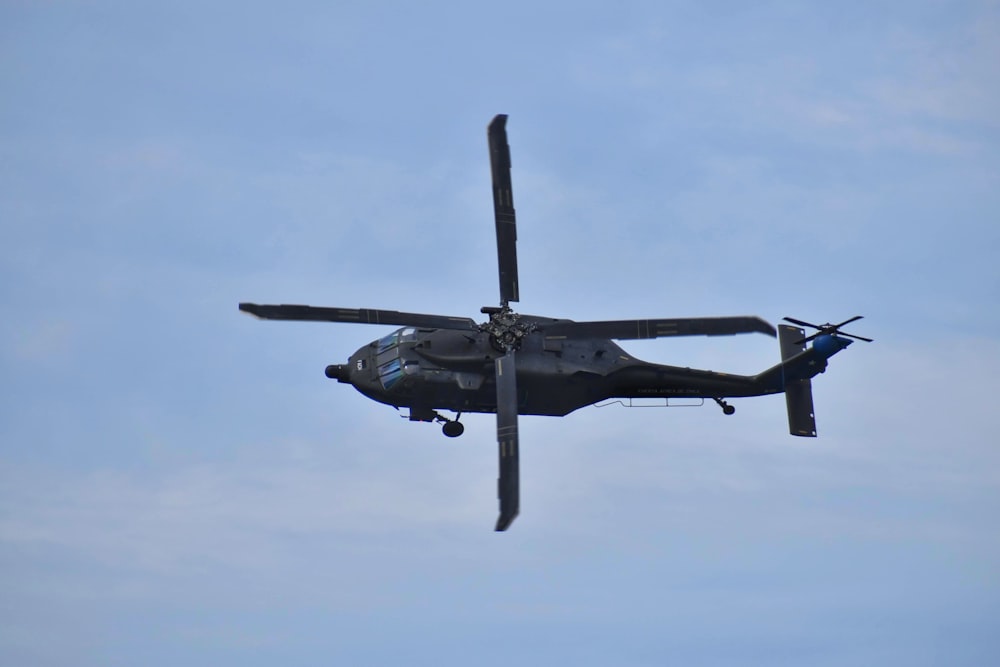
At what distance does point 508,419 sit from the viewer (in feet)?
182

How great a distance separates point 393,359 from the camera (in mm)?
59688

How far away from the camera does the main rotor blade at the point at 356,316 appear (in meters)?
55.4

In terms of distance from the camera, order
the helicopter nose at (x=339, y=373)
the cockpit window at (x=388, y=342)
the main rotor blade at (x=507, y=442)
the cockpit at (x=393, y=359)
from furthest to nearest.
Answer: the helicopter nose at (x=339, y=373) < the cockpit window at (x=388, y=342) < the cockpit at (x=393, y=359) < the main rotor blade at (x=507, y=442)

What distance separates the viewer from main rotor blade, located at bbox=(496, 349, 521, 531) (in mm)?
53719

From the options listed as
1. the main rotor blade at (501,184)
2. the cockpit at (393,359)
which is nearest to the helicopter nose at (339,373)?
the cockpit at (393,359)

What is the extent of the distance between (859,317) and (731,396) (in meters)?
5.97

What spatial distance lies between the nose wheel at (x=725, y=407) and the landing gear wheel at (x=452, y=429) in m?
10.6

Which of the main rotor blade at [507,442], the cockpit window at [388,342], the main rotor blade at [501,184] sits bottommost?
the main rotor blade at [507,442]

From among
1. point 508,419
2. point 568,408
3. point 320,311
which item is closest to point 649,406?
point 568,408

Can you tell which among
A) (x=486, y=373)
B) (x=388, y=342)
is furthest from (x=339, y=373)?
(x=486, y=373)

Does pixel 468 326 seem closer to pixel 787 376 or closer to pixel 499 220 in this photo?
pixel 499 220

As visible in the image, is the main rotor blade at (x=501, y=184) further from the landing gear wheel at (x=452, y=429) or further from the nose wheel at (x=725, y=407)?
the nose wheel at (x=725, y=407)

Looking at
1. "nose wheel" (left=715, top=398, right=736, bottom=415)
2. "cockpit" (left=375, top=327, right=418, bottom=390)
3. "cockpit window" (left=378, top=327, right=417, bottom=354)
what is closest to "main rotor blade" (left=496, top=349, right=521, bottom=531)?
"cockpit" (left=375, top=327, right=418, bottom=390)

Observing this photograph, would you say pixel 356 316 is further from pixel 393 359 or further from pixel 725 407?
pixel 725 407
